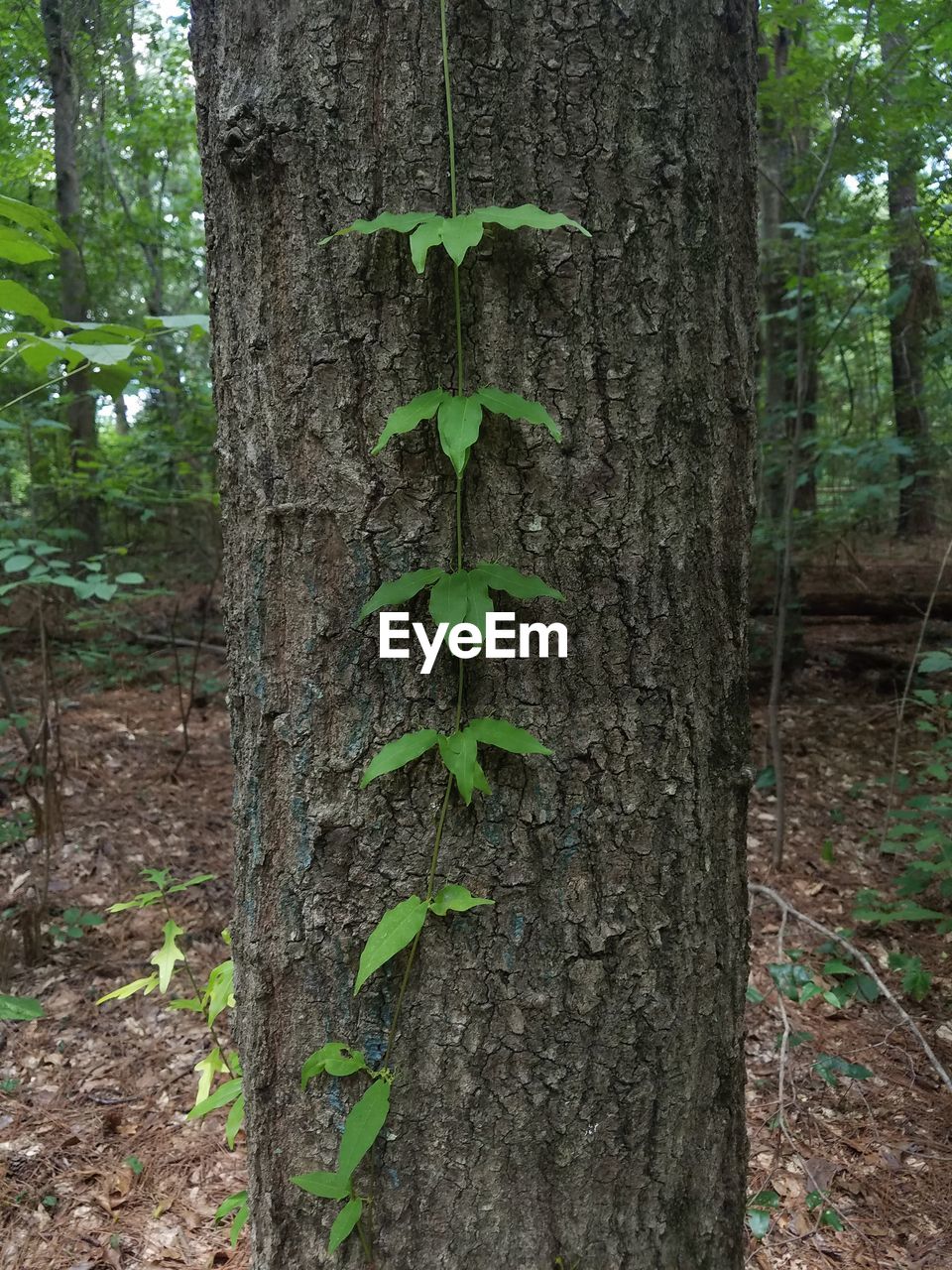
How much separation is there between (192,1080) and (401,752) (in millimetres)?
2175

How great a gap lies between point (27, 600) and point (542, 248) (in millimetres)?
7091

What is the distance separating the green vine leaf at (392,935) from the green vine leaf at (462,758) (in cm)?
16

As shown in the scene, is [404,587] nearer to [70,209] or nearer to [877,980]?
[877,980]

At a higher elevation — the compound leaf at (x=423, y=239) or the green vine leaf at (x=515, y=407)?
the compound leaf at (x=423, y=239)

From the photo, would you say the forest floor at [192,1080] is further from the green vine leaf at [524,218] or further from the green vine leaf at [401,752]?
the green vine leaf at [524,218]

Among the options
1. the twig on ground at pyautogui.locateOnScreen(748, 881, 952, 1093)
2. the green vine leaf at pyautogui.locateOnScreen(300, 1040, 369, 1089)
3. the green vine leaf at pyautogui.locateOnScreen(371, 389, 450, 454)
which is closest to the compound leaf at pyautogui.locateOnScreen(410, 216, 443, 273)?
the green vine leaf at pyautogui.locateOnScreen(371, 389, 450, 454)

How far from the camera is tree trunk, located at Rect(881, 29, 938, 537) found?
4.23m

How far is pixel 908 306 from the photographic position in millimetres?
5344

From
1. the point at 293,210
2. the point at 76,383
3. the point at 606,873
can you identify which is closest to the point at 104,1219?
the point at 606,873

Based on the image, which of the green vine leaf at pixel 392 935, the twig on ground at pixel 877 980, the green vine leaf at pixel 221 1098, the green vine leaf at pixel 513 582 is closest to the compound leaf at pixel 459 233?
the green vine leaf at pixel 513 582

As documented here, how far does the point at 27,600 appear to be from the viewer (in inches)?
274

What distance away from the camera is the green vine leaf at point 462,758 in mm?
983

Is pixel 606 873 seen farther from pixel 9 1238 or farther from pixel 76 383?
pixel 76 383

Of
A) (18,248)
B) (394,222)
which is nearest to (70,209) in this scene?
(18,248)
